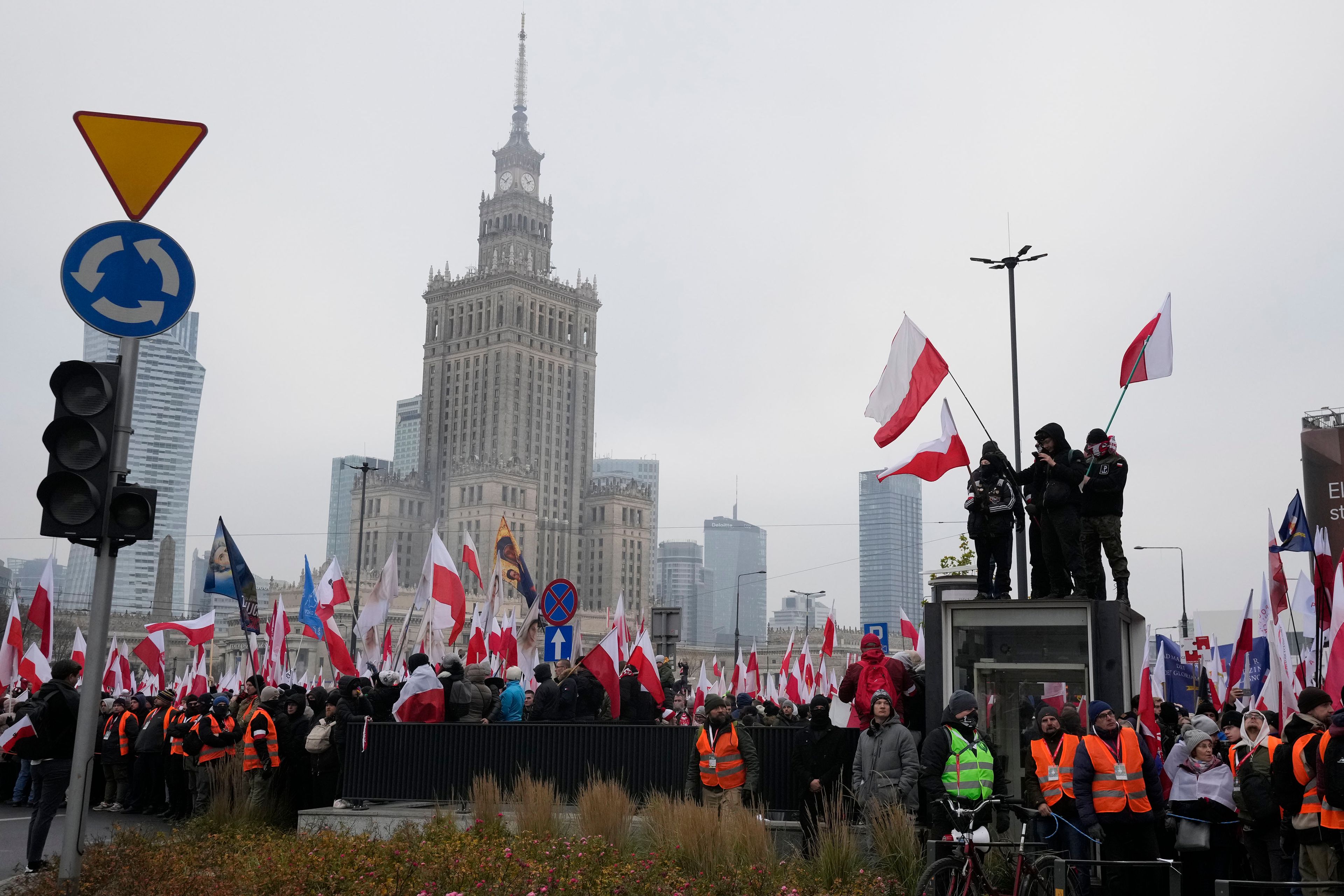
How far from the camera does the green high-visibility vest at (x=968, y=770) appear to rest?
30.8ft

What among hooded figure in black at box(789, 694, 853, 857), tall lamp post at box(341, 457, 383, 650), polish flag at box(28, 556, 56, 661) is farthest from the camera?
tall lamp post at box(341, 457, 383, 650)

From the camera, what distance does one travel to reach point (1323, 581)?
707 inches

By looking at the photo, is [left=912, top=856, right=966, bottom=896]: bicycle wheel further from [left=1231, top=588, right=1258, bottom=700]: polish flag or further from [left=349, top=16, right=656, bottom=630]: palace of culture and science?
[left=349, top=16, right=656, bottom=630]: palace of culture and science

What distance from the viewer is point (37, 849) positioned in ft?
34.6

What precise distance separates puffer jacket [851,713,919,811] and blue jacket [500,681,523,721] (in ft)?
20.6

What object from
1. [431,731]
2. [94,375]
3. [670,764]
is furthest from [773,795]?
[94,375]

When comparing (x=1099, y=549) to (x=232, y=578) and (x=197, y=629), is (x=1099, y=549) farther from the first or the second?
(x=197, y=629)

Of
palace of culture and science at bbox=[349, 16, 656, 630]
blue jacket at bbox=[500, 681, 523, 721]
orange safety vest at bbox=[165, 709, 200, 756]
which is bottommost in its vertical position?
orange safety vest at bbox=[165, 709, 200, 756]

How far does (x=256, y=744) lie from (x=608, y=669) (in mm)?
5102

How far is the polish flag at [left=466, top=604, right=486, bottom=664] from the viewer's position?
23.5m

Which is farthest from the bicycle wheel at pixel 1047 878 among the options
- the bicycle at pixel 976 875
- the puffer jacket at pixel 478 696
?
the puffer jacket at pixel 478 696

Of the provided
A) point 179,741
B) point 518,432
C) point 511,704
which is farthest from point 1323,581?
point 518,432

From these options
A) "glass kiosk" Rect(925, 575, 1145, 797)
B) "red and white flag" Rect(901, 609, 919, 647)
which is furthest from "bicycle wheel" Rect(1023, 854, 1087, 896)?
"red and white flag" Rect(901, 609, 919, 647)

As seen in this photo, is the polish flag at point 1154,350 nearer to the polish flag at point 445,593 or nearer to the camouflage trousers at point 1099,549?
the camouflage trousers at point 1099,549
